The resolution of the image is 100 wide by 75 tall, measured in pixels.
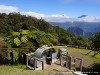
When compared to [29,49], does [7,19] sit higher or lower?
higher

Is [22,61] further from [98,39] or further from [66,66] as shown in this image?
[98,39]

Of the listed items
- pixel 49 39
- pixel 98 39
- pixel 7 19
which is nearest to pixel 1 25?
pixel 7 19

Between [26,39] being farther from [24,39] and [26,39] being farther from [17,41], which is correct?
[17,41]

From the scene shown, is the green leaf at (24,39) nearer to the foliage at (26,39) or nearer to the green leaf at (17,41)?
the foliage at (26,39)

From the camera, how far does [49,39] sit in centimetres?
2095

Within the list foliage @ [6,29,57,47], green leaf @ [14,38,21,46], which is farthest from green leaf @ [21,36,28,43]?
green leaf @ [14,38,21,46]

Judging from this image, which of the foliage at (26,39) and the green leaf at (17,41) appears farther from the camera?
the foliage at (26,39)

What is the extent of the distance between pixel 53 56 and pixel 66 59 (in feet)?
4.24

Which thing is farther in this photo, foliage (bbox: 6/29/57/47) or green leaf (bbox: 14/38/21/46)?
foliage (bbox: 6/29/57/47)

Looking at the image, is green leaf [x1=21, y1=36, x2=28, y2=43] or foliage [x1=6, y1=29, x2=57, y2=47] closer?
green leaf [x1=21, y1=36, x2=28, y2=43]

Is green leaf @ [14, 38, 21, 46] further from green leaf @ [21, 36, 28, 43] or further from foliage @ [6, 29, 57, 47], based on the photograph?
green leaf @ [21, 36, 28, 43]

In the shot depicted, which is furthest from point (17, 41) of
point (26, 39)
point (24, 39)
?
point (26, 39)

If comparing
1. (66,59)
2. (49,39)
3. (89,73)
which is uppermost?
(49,39)

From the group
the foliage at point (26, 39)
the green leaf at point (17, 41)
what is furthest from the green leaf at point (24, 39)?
the green leaf at point (17, 41)
